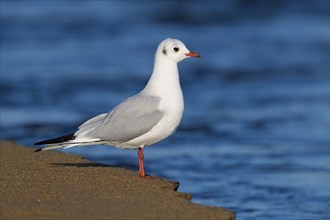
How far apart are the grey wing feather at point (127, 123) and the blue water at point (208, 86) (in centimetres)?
107

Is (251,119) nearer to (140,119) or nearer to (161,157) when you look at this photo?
(161,157)

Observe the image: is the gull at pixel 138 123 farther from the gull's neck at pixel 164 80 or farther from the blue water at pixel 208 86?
the blue water at pixel 208 86

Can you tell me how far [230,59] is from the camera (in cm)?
1580

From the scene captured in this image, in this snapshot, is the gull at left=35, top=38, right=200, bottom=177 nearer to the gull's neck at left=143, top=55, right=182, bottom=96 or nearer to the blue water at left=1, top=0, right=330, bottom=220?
the gull's neck at left=143, top=55, right=182, bottom=96

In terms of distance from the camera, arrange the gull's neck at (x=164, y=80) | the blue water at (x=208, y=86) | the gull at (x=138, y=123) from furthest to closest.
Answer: the blue water at (x=208, y=86) → the gull's neck at (x=164, y=80) → the gull at (x=138, y=123)

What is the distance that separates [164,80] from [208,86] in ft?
22.5

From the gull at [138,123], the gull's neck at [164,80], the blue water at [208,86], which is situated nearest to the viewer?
the gull at [138,123]

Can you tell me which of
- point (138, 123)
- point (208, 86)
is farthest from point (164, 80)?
point (208, 86)

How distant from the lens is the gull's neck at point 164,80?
21.5ft

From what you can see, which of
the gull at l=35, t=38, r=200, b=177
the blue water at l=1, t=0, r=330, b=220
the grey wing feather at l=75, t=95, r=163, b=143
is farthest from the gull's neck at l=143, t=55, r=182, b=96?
the blue water at l=1, t=0, r=330, b=220

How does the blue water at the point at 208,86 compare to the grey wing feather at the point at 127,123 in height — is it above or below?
above

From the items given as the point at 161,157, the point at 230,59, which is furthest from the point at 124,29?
the point at 161,157

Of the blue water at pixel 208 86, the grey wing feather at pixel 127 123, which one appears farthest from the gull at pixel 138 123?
the blue water at pixel 208 86

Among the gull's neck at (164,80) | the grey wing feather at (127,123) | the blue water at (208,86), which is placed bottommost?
the grey wing feather at (127,123)
